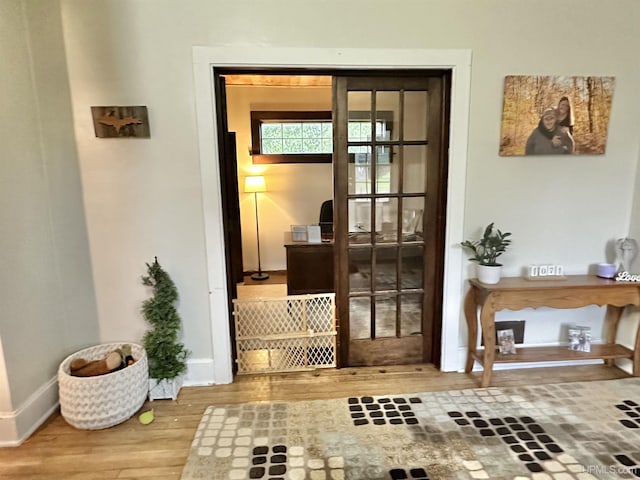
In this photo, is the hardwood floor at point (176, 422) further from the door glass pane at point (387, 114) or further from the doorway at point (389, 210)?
the door glass pane at point (387, 114)

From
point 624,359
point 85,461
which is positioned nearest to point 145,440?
point 85,461

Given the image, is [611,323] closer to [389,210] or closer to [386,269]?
[386,269]

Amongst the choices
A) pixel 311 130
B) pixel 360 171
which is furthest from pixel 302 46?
pixel 311 130

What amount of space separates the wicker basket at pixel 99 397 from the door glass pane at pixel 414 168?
1978 mm

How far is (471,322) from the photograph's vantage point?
2.66 m

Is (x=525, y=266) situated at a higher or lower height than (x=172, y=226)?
lower

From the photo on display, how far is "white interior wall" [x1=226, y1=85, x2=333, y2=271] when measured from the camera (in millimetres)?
5145

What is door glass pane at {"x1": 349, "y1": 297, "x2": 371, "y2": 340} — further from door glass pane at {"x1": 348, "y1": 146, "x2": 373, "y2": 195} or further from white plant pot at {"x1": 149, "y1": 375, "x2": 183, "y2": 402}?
white plant pot at {"x1": 149, "y1": 375, "x2": 183, "y2": 402}

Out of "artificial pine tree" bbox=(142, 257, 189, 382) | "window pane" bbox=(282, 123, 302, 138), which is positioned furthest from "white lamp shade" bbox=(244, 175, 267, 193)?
"artificial pine tree" bbox=(142, 257, 189, 382)

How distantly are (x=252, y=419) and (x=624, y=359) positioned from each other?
2.51 metres

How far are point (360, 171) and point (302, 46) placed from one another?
82cm

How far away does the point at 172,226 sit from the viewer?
2439mm

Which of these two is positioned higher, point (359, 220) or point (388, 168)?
point (388, 168)

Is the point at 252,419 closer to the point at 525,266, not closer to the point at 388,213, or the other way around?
the point at 388,213
